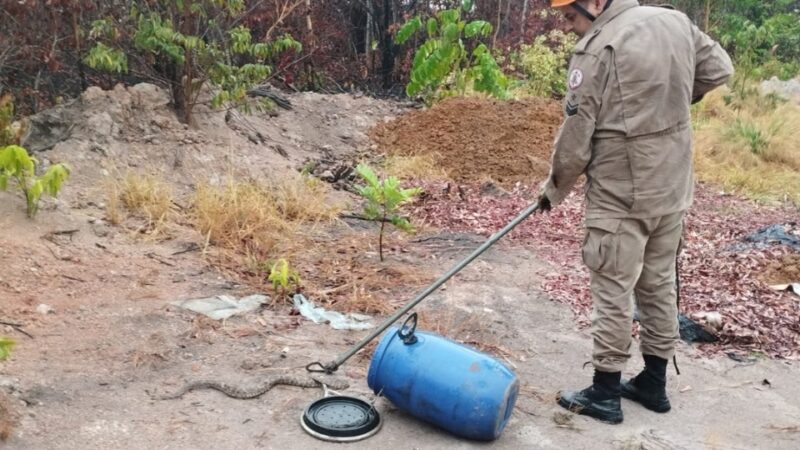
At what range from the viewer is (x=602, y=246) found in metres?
3.51

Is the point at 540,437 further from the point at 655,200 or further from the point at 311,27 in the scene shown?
the point at 311,27

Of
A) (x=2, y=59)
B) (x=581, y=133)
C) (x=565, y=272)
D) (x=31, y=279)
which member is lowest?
(x=565, y=272)

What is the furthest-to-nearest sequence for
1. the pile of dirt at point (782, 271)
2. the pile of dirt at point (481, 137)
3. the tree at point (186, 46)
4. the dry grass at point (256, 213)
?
the pile of dirt at point (481, 137)
the tree at point (186, 46)
the pile of dirt at point (782, 271)
the dry grass at point (256, 213)

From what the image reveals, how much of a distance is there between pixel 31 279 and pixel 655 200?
3.41m

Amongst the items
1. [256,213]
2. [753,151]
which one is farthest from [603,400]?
[753,151]

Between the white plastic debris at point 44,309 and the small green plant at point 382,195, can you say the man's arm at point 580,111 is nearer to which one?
the small green plant at point 382,195

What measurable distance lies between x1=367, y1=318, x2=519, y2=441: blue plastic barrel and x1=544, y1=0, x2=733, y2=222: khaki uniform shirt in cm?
87

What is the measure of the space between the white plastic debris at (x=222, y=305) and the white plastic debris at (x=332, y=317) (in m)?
0.23

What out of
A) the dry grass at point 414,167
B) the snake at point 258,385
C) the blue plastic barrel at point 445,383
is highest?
the blue plastic barrel at point 445,383

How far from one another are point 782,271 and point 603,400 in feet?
9.28

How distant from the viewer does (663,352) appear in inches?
149

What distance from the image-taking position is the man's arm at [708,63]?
3572 millimetres

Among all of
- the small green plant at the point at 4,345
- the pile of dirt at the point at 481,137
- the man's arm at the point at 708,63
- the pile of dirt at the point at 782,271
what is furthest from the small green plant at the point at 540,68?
the small green plant at the point at 4,345

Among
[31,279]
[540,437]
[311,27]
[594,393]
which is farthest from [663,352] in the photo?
[311,27]
